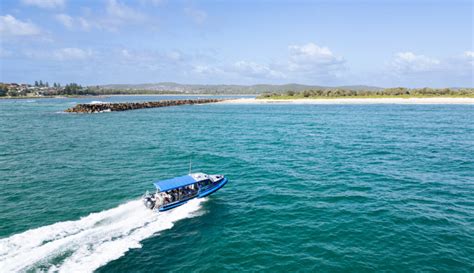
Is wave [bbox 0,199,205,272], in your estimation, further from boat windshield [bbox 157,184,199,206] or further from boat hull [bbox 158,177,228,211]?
boat windshield [bbox 157,184,199,206]

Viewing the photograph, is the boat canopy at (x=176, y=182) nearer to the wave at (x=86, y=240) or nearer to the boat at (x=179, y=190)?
the boat at (x=179, y=190)

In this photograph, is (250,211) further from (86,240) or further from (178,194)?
(86,240)

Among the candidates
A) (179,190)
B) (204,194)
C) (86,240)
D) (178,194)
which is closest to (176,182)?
(179,190)

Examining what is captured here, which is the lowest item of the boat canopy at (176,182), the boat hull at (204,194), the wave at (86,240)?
the wave at (86,240)

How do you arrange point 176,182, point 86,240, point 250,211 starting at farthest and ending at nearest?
point 176,182 < point 250,211 < point 86,240

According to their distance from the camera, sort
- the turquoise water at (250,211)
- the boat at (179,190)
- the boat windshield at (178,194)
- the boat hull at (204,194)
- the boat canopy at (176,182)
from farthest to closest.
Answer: the boat canopy at (176,182) → the boat windshield at (178,194) → the boat hull at (204,194) → the boat at (179,190) → the turquoise water at (250,211)

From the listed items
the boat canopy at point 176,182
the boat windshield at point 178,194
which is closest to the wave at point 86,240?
the boat windshield at point 178,194
